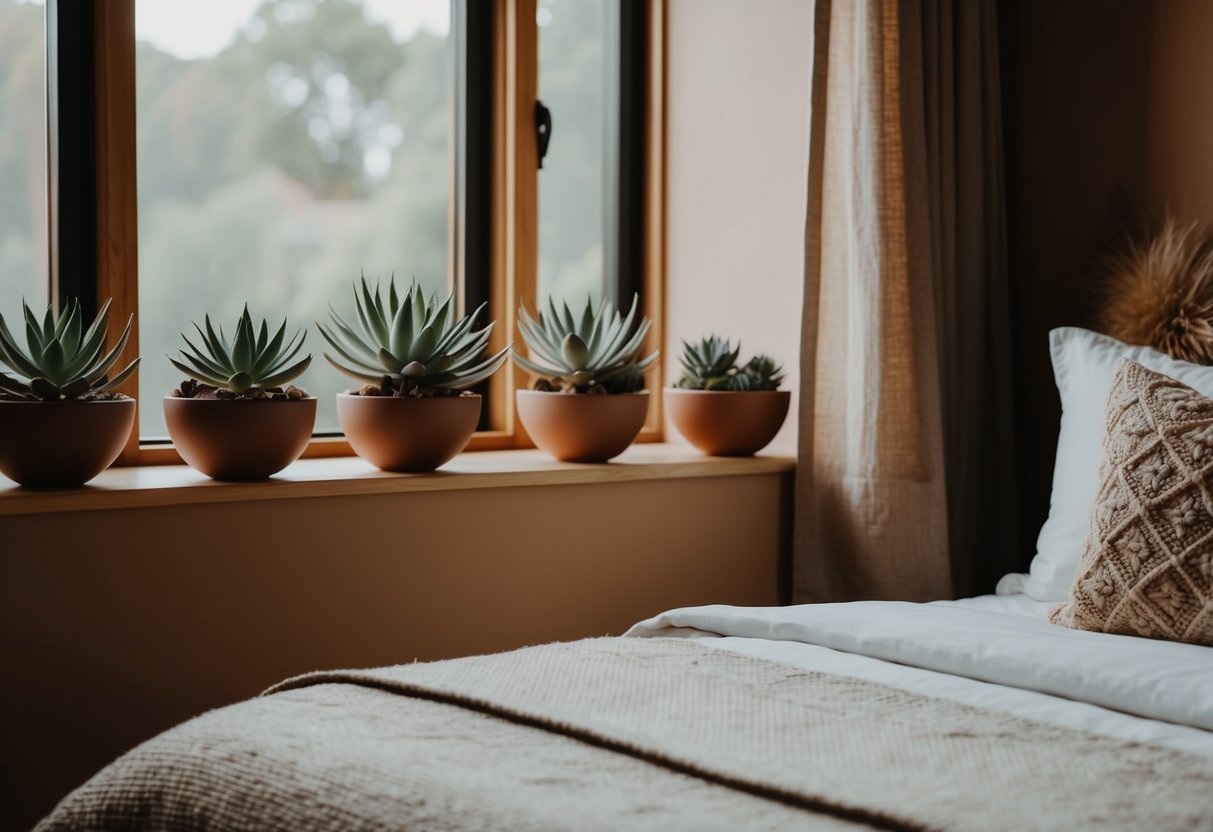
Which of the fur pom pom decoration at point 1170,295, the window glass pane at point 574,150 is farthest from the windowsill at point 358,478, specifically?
the fur pom pom decoration at point 1170,295

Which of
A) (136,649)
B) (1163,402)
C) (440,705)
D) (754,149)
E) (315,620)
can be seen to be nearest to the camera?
(440,705)

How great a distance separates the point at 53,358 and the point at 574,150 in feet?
4.18

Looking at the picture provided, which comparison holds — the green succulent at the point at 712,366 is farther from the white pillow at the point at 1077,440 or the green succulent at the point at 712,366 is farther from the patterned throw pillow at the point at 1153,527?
the patterned throw pillow at the point at 1153,527

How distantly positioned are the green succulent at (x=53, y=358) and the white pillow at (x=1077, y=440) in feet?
4.58

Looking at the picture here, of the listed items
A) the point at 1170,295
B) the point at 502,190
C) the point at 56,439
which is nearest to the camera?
the point at 56,439

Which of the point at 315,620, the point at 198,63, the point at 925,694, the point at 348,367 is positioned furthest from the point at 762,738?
the point at 198,63

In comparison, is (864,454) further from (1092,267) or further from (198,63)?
(198,63)

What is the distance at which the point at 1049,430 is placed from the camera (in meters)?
2.19

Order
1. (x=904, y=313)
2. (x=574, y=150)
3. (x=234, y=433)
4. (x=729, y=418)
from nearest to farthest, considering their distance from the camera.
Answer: (x=234, y=433)
(x=904, y=313)
(x=729, y=418)
(x=574, y=150)

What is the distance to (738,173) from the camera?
7.70 feet

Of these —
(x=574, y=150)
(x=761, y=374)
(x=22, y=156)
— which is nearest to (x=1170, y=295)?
(x=761, y=374)

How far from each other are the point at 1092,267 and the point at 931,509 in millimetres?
579

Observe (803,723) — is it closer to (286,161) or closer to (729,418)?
(729,418)

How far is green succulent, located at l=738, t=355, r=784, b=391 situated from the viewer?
213 cm
